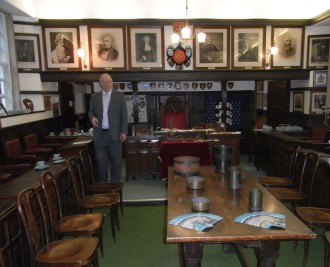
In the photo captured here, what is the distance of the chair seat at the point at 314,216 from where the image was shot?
2.62 metres

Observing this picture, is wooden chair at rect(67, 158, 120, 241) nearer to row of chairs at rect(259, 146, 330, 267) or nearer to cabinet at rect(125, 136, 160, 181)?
row of chairs at rect(259, 146, 330, 267)

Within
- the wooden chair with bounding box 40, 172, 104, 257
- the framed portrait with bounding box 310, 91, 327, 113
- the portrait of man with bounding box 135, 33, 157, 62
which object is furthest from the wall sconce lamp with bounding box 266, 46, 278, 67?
the wooden chair with bounding box 40, 172, 104, 257

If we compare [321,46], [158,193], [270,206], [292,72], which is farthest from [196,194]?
[321,46]

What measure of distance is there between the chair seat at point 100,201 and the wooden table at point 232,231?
1071 mm

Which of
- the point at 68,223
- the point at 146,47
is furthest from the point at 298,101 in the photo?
the point at 68,223

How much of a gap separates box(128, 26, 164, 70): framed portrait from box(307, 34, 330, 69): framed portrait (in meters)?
3.33

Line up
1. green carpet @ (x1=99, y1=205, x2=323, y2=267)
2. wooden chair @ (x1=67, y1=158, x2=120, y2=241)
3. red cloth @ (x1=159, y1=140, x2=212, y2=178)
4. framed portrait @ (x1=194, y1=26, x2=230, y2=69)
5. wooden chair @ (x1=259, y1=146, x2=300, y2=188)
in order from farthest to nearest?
1. framed portrait @ (x1=194, y1=26, x2=230, y2=69)
2. red cloth @ (x1=159, y1=140, x2=212, y2=178)
3. wooden chair @ (x1=259, y1=146, x2=300, y2=188)
4. wooden chair @ (x1=67, y1=158, x2=120, y2=241)
5. green carpet @ (x1=99, y1=205, x2=323, y2=267)

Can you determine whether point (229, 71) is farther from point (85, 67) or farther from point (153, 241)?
point (153, 241)

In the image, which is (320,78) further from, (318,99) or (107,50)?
(107,50)

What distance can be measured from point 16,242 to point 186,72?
16.1ft

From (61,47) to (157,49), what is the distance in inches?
81.0

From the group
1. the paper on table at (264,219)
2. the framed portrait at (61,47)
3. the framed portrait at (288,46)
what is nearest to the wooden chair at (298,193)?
the paper on table at (264,219)

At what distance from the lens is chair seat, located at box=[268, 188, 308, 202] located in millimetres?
3221

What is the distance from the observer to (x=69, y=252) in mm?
2184
